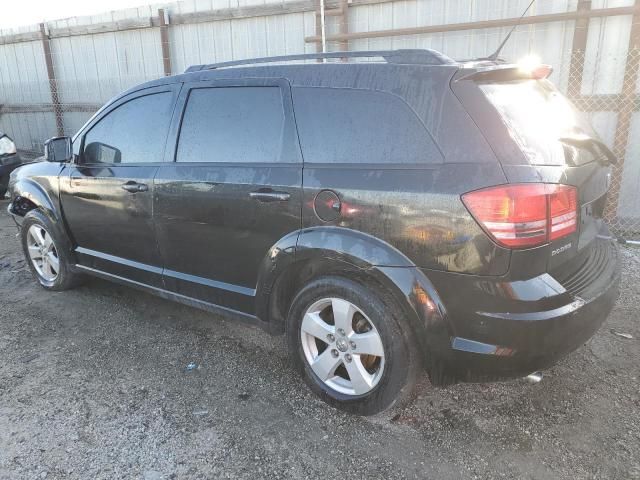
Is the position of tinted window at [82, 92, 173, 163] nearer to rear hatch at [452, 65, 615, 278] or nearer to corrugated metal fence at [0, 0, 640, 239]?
rear hatch at [452, 65, 615, 278]

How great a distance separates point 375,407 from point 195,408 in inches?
39.5

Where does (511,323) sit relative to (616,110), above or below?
below

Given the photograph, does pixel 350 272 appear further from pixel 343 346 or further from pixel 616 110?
pixel 616 110

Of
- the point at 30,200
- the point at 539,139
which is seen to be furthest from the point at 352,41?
the point at 539,139

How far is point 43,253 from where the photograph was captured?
178 inches

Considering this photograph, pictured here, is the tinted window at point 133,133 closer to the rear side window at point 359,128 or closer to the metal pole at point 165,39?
the rear side window at point 359,128

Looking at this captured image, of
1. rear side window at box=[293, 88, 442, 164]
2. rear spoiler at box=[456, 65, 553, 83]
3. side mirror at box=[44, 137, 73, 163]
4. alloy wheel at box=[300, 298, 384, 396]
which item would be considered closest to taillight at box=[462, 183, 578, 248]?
rear side window at box=[293, 88, 442, 164]

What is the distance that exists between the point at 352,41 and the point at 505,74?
469 centimetres

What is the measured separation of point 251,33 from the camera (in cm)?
757

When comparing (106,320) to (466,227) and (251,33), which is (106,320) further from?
(251,33)

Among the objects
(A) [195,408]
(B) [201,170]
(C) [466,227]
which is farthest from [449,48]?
(A) [195,408]

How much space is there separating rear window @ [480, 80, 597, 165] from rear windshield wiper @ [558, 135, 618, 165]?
39mm

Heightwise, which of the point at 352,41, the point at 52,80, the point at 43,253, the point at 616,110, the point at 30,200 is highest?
the point at 352,41

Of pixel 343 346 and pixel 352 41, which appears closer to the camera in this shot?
pixel 343 346
